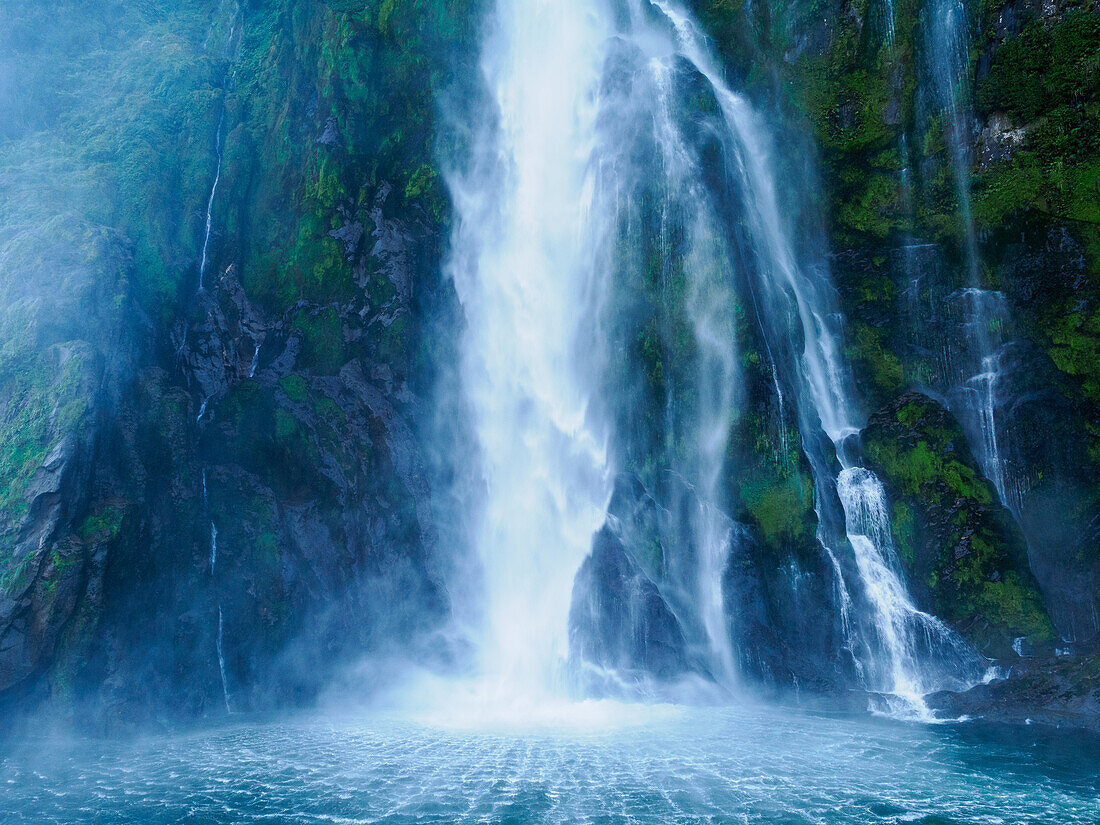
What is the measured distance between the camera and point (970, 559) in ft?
65.0

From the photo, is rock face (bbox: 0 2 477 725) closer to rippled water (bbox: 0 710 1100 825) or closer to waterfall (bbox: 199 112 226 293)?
waterfall (bbox: 199 112 226 293)

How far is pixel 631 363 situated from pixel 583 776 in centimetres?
1256

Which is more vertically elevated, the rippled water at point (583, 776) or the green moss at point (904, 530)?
the green moss at point (904, 530)

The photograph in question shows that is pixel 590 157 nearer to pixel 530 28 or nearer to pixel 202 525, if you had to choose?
pixel 530 28

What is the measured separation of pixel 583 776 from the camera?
46.2ft

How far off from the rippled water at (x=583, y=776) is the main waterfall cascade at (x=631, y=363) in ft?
10.8

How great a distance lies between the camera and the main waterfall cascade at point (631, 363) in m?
21.2

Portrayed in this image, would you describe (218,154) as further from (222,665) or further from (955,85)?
(955,85)

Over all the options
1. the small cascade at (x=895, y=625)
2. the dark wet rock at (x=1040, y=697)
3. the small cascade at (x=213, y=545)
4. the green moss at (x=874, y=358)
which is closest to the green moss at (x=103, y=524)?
the small cascade at (x=213, y=545)

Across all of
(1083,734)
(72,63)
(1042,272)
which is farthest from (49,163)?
(1083,734)

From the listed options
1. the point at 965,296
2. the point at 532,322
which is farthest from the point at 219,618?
the point at 965,296

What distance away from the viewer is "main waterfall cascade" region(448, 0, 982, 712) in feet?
69.5

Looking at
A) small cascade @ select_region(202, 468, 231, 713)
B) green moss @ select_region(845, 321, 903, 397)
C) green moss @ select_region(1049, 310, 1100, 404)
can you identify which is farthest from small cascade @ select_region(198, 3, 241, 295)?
green moss @ select_region(1049, 310, 1100, 404)

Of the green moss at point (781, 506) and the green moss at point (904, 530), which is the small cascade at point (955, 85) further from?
the green moss at point (781, 506)
